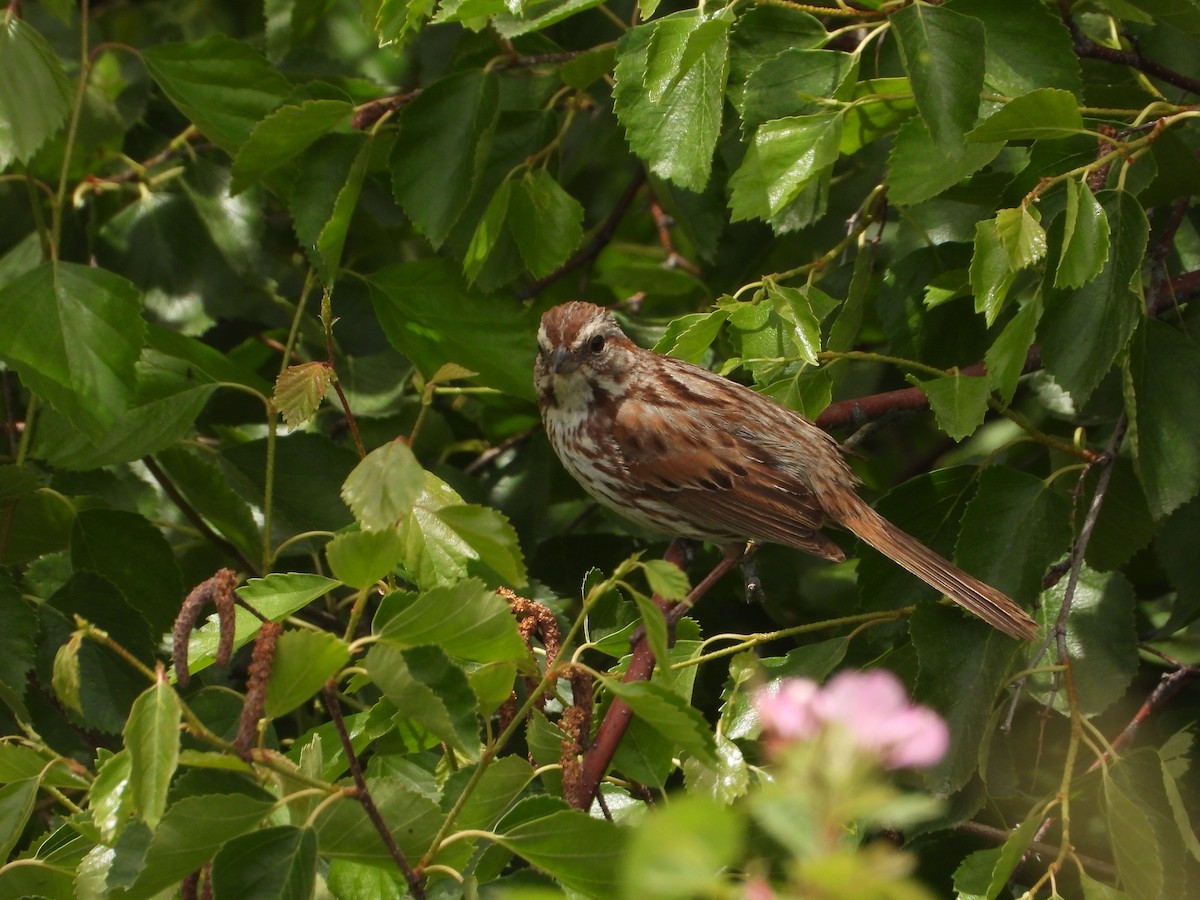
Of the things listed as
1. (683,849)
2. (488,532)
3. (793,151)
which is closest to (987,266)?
(793,151)

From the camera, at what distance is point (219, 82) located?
3.52 metres

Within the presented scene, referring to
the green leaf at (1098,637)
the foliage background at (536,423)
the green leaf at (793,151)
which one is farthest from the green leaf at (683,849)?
the green leaf at (1098,637)

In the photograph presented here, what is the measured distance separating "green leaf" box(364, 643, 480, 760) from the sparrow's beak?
6.31ft

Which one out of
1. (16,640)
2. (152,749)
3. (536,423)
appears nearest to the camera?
(152,749)

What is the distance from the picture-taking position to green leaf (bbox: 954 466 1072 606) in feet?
9.07

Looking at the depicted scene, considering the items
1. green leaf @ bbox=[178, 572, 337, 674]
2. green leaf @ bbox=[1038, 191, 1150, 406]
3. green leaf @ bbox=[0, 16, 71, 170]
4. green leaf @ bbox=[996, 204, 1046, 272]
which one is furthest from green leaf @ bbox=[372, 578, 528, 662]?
green leaf @ bbox=[0, 16, 71, 170]

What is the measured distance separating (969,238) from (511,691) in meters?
1.72

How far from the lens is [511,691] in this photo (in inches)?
82.5

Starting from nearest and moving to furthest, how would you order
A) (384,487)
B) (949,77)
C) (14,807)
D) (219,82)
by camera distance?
(384,487)
(14,807)
(949,77)
(219,82)

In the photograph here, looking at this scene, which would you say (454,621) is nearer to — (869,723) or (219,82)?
(869,723)

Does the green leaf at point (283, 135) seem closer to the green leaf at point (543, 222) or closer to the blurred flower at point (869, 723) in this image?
the green leaf at point (543, 222)

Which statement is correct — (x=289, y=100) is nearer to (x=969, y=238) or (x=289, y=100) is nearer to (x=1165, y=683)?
(x=969, y=238)

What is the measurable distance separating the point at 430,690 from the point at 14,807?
764 mm

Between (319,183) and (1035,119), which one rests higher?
(1035,119)
